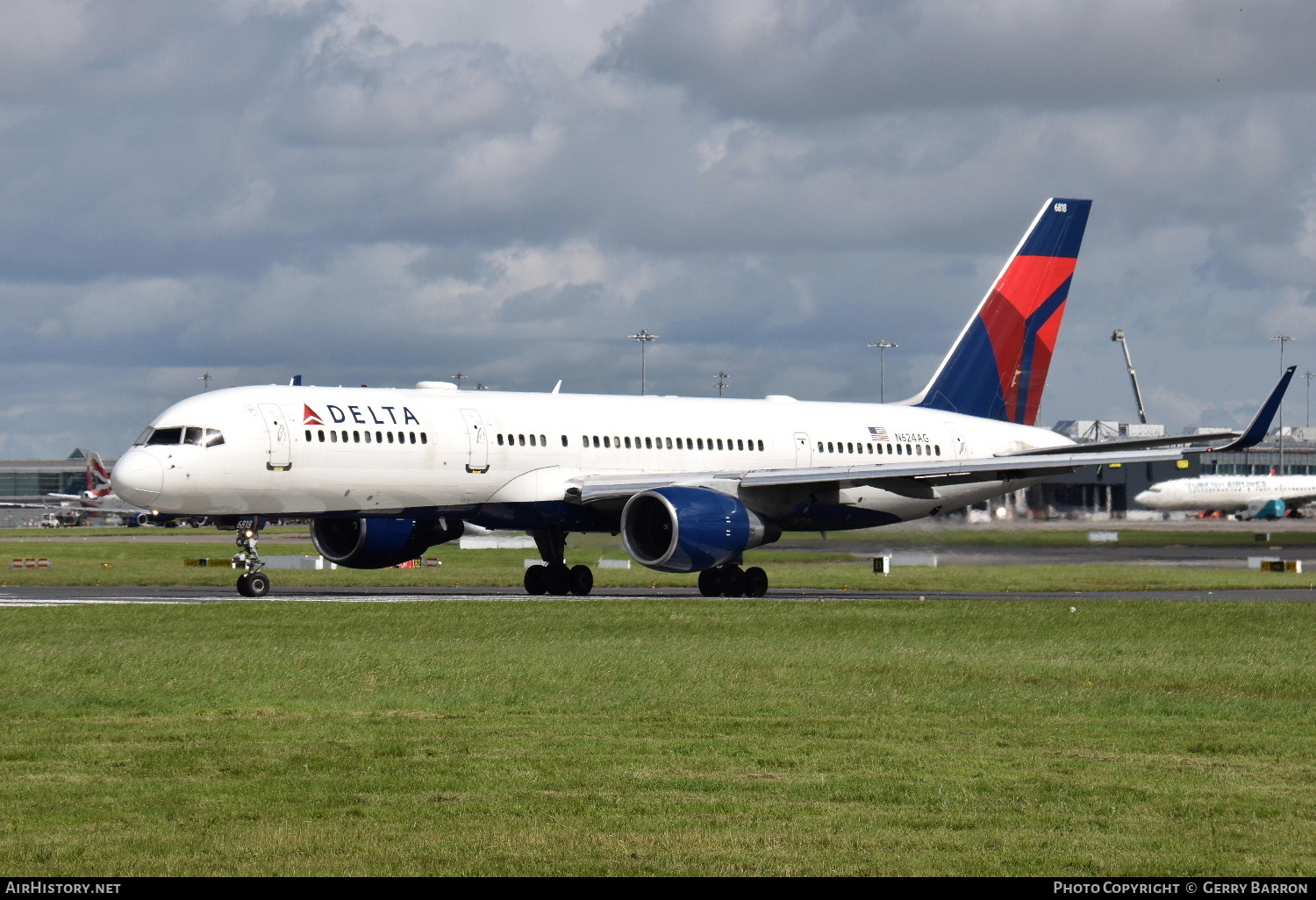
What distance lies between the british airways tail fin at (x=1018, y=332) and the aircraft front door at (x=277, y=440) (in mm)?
19856

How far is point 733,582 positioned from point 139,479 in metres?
13.5

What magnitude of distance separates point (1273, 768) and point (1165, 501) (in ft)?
355

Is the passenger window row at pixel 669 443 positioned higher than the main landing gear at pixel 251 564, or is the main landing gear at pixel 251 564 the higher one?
the passenger window row at pixel 669 443

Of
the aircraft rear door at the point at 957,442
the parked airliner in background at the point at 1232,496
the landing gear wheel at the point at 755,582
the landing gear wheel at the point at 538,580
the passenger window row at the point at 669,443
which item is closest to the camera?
the landing gear wheel at the point at 755,582

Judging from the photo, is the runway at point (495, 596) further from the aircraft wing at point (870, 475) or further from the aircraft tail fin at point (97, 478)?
the aircraft tail fin at point (97, 478)

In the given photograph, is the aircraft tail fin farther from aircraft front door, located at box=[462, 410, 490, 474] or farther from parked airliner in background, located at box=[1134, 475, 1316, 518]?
aircraft front door, located at box=[462, 410, 490, 474]

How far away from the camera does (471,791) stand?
458 inches

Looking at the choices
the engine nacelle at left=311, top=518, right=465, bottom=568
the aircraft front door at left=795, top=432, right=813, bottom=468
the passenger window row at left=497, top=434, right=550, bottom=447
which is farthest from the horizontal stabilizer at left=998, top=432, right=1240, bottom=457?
the engine nacelle at left=311, top=518, right=465, bottom=568

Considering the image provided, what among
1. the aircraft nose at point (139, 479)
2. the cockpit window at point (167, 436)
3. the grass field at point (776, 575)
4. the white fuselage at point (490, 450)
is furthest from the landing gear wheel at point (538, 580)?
the aircraft nose at point (139, 479)

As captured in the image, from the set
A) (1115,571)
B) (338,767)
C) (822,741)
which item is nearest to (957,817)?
(822,741)

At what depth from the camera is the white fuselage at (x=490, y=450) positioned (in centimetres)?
3434

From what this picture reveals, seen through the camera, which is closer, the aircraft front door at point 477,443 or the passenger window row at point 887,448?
the aircraft front door at point 477,443

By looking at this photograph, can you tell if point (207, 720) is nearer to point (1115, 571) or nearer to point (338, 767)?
point (338, 767)

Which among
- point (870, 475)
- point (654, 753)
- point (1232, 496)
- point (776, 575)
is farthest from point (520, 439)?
point (1232, 496)
